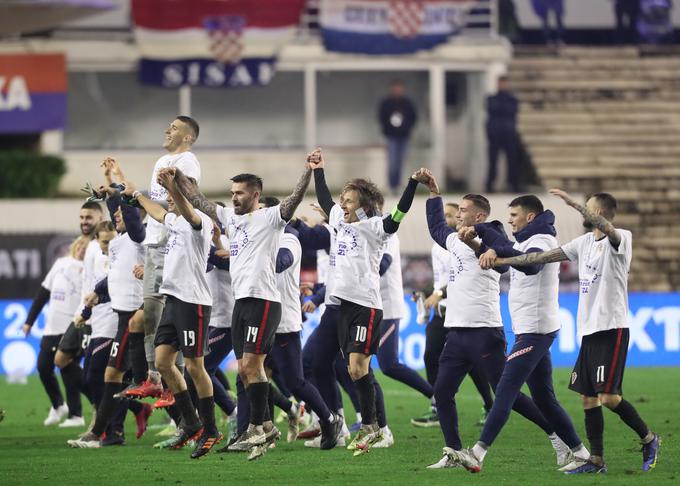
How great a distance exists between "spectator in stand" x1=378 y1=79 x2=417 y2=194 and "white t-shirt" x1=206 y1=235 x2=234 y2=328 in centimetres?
1851

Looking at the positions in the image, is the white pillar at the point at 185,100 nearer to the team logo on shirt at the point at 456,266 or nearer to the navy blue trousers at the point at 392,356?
the navy blue trousers at the point at 392,356

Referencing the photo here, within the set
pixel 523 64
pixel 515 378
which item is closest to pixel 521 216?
pixel 515 378

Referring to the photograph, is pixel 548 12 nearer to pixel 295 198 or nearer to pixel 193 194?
pixel 193 194

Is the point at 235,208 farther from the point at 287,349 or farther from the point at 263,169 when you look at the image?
the point at 263,169

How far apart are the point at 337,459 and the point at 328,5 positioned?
21.7m

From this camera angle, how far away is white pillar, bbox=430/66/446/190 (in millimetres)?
35312

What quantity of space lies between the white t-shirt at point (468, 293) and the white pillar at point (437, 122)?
22.8m

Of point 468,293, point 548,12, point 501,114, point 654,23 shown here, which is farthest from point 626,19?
point 468,293

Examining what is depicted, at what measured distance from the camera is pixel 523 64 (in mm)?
36188

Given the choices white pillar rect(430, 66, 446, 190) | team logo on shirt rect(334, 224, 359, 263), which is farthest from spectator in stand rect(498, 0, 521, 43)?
team logo on shirt rect(334, 224, 359, 263)

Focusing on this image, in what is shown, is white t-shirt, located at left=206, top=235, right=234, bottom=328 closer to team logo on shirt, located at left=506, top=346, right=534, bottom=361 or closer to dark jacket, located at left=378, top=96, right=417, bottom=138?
team logo on shirt, located at left=506, top=346, right=534, bottom=361

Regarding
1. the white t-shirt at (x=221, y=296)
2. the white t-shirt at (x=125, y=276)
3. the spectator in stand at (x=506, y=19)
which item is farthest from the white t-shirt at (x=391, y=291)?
the spectator in stand at (x=506, y=19)

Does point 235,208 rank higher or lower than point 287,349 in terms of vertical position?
higher

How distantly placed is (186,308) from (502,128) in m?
20.5
